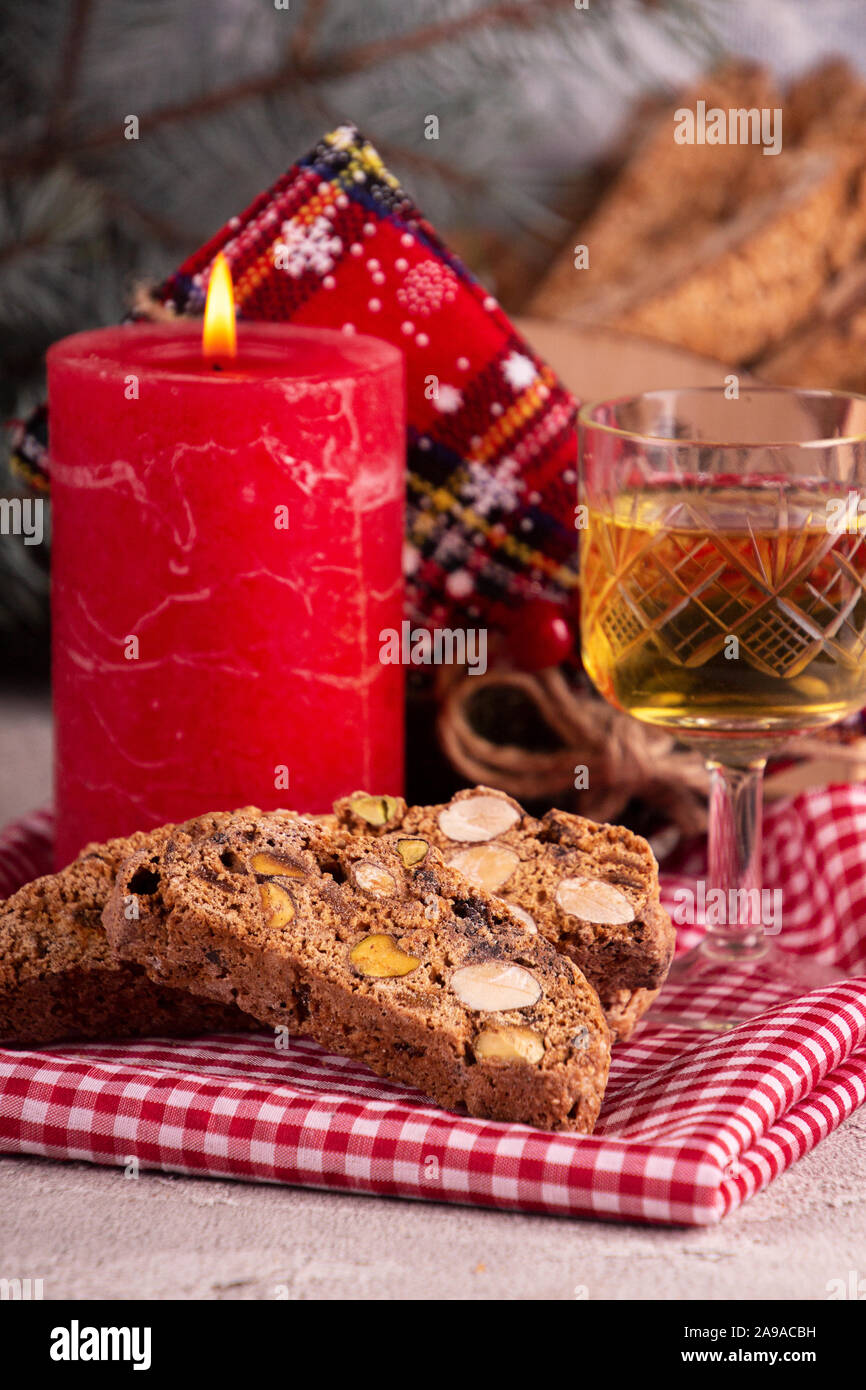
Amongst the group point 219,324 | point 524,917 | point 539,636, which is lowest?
point 524,917

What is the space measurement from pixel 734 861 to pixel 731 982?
8 centimetres

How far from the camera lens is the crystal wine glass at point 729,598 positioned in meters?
0.98

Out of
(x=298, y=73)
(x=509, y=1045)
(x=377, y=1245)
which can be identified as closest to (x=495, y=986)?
(x=509, y=1045)

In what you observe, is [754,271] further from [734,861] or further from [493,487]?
[734,861]

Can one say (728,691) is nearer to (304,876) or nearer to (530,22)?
(304,876)

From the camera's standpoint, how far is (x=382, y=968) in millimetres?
850

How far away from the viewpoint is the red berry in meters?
1.23

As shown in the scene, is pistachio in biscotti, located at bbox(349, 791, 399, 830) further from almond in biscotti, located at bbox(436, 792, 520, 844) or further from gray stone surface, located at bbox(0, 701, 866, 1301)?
gray stone surface, located at bbox(0, 701, 866, 1301)

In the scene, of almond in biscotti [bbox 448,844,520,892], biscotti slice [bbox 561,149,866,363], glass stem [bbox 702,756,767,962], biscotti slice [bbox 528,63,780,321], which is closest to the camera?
almond in biscotti [bbox 448,844,520,892]

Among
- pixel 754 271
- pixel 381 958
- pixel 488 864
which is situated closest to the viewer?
pixel 381 958

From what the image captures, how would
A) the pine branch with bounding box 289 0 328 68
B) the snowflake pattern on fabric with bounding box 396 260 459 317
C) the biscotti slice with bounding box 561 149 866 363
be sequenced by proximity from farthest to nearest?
the biscotti slice with bounding box 561 149 866 363, the pine branch with bounding box 289 0 328 68, the snowflake pattern on fabric with bounding box 396 260 459 317

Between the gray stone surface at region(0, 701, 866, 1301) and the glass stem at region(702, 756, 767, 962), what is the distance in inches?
11.0

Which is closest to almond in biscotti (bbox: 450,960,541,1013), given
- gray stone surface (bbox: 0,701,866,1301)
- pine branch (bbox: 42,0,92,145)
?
gray stone surface (bbox: 0,701,866,1301)

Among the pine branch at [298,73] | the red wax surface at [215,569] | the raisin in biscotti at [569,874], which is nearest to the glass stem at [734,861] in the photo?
the raisin in biscotti at [569,874]
